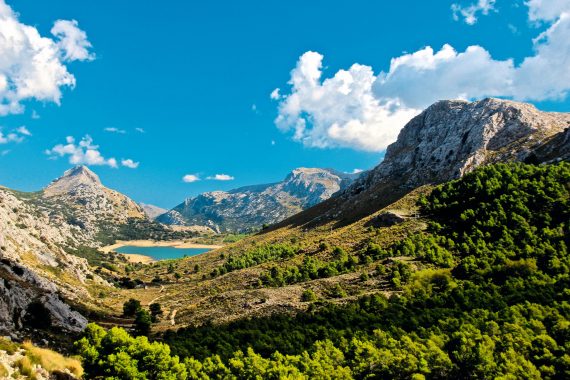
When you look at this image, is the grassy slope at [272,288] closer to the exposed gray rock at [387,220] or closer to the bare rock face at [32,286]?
the exposed gray rock at [387,220]

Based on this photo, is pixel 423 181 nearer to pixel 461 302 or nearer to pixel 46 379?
pixel 461 302

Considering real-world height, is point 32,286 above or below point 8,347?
above

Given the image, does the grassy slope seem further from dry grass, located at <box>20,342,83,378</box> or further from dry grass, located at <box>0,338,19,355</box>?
dry grass, located at <box>0,338,19,355</box>

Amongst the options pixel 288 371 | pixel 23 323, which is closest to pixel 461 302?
pixel 288 371

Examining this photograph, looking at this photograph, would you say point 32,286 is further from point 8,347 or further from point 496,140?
point 496,140

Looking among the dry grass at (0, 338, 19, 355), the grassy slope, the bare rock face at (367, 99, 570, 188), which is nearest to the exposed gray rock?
the grassy slope

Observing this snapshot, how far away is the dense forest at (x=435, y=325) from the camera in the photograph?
52.5 m

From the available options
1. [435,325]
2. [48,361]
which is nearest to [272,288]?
[435,325]

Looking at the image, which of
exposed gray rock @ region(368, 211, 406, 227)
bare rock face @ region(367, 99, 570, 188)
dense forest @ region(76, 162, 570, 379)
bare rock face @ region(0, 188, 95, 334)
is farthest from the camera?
bare rock face @ region(367, 99, 570, 188)

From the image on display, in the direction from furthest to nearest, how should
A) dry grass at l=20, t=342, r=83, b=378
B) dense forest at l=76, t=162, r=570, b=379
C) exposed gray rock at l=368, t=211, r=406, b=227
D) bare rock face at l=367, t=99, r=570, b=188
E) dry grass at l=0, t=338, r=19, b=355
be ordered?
1. bare rock face at l=367, t=99, r=570, b=188
2. exposed gray rock at l=368, t=211, r=406, b=227
3. dense forest at l=76, t=162, r=570, b=379
4. dry grass at l=20, t=342, r=83, b=378
5. dry grass at l=0, t=338, r=19, b=355

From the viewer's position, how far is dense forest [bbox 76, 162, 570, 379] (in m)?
52.5

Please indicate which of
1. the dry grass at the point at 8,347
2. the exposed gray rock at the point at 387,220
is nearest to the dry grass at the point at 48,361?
the dry grass at the point at 8,347

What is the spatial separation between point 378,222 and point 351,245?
70.0 feet

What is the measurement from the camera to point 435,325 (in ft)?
224
